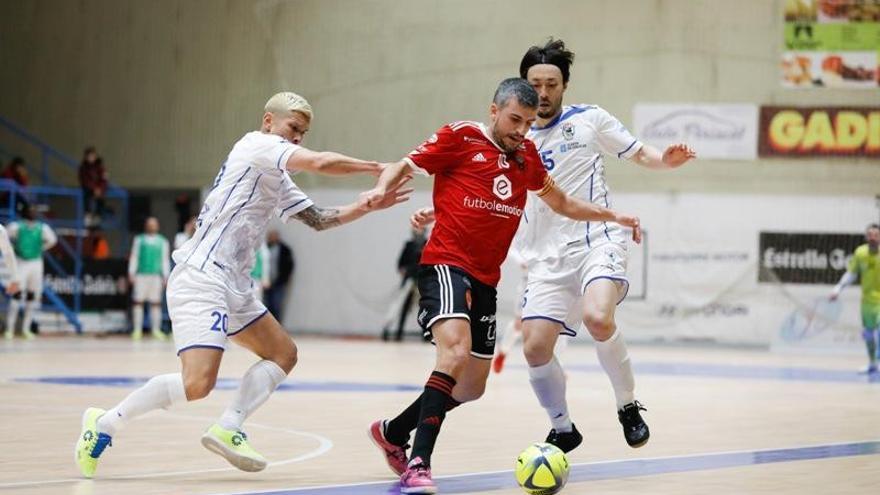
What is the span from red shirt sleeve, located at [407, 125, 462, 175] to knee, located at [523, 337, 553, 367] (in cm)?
155

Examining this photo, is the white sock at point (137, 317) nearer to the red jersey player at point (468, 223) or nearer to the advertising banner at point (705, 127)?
the advertising banner at point (705, 127)

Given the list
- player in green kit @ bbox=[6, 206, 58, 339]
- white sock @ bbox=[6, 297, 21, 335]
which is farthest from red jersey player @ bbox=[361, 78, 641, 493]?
player in green kit @ bbox=[6, 206, 58, 339]

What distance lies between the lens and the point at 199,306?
27.7 feet

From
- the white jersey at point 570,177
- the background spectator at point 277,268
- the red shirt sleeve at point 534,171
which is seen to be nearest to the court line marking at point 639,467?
the white jersey at point 570,177

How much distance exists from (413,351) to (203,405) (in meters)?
12.9

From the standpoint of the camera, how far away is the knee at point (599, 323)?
9148 mm

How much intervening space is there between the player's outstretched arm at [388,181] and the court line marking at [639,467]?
1.55 metres

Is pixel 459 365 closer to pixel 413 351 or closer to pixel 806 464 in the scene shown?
pixel 806 464

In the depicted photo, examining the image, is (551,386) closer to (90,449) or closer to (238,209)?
(238,209)

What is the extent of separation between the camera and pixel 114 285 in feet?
102

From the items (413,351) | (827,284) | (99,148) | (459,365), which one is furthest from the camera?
(99,148)

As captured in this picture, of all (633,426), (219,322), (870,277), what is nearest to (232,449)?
(219,322)

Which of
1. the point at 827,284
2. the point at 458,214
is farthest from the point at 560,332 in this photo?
the point at 827,284

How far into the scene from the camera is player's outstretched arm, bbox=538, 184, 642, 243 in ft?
28.3
